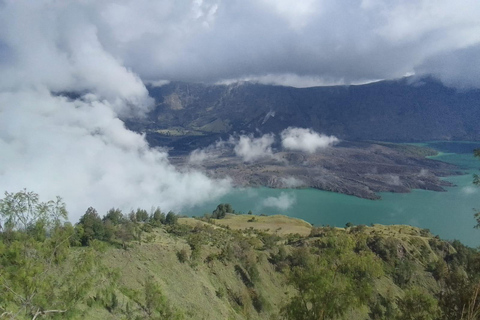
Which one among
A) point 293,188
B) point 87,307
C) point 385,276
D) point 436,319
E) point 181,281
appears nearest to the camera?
point 436,319

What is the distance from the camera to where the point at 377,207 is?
500 feet

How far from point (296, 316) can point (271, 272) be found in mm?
29908

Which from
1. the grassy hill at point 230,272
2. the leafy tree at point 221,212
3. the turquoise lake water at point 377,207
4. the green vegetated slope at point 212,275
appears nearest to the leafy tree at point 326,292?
the green vegetated slope at point 212,275

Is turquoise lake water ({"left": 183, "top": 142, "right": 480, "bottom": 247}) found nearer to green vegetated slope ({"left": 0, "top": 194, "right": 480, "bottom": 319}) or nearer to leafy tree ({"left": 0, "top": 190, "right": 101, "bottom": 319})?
green vegetated slope ({"left": 0, "top": 194, "right": 480, "bottom": 319})

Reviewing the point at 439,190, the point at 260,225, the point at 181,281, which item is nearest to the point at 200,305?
the point at 181,281

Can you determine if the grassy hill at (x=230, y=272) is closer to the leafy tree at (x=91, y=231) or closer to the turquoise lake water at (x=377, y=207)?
the leafy tree at (x=91, y=231)

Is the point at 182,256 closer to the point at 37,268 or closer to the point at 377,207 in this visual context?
the point at 37,268

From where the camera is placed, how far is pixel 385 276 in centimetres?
4728

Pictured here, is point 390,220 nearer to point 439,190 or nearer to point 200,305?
point 439,190

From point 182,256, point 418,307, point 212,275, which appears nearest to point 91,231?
point 182,256

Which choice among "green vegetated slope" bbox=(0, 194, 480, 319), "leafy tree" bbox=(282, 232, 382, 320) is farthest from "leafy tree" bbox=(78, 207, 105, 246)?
"leafy tree" bbox=(282, 232, 382, 320)

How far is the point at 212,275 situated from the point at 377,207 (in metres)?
137

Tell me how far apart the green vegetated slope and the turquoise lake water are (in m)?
52.7

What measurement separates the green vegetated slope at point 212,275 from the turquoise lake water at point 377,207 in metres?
52.7
